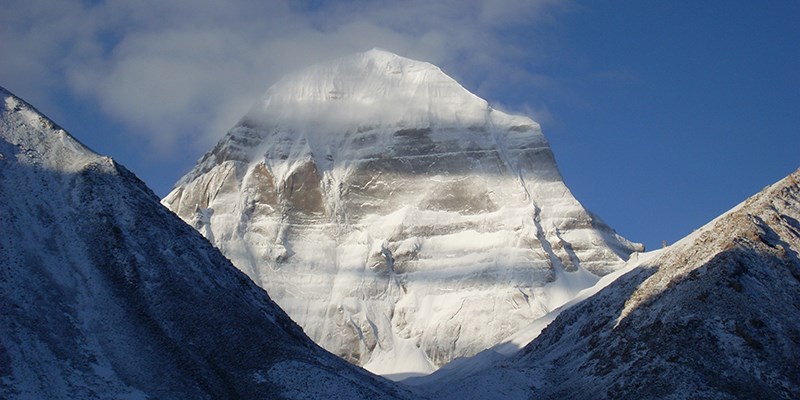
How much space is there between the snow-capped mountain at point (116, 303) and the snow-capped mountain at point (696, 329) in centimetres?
1539

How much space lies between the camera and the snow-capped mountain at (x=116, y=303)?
242 feet

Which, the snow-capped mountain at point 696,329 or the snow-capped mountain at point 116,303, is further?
the snow-capped mountain at point 696,329

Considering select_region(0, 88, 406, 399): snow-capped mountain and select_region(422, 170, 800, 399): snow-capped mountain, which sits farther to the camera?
select_region(422, 170, 800, 399): snow-capped mountain

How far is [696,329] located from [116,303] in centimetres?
4031

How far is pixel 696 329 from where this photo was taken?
294ft

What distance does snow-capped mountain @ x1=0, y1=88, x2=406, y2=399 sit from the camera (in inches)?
2899

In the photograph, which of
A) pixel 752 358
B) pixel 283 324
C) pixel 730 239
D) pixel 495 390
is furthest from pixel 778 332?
pixel 283 324

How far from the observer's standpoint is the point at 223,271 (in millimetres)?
90750

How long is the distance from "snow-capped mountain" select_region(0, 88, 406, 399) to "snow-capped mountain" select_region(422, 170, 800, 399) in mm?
15390

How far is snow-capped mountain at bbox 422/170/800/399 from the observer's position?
85562 millimetres

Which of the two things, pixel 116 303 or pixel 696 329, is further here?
pixel 696 329

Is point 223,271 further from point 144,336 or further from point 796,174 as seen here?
point 796,174

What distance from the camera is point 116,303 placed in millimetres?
80062

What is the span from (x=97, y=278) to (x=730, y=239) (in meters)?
48.7
